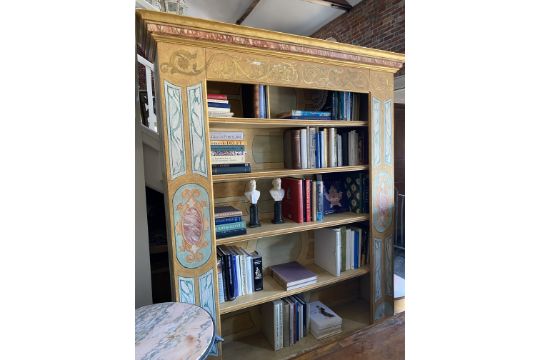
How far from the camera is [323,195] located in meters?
2.32

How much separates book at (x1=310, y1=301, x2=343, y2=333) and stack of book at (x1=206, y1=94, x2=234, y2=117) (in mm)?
1708

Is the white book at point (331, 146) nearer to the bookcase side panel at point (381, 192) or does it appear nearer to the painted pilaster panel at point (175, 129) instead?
the bookcase side panel at point (381, 192)

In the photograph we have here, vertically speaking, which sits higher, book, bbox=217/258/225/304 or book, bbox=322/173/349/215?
book, bbox=322/173/349/215

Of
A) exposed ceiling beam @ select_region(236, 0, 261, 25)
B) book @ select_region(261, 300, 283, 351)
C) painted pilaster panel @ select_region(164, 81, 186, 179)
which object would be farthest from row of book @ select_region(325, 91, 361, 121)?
exposed ceiling beam @ select_region(236, 0, 261, 25)

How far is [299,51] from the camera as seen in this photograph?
182 cm

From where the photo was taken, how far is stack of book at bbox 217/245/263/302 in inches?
72.5

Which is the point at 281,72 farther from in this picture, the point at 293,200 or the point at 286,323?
the point at 286,323

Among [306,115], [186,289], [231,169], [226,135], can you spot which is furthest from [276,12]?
[186,289]

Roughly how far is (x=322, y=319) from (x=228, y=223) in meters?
1.14

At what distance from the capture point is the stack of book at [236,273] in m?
1.84

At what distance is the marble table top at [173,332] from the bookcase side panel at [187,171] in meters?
0.24

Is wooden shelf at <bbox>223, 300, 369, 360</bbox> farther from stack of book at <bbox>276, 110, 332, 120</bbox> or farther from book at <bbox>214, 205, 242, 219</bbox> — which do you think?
stack of book at <bbox>276, 110, 332, 120</bbox>
